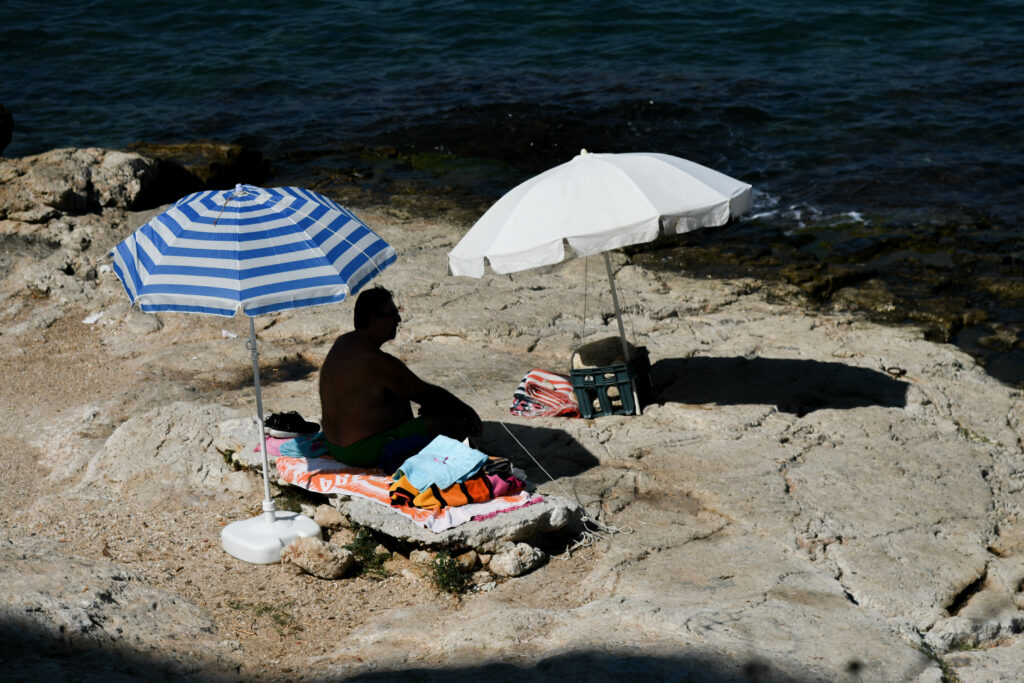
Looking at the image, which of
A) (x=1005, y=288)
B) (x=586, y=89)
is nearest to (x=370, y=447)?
(x=1005, y=288)

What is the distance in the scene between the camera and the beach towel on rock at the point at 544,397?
698cm

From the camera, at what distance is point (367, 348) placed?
5.58 meters

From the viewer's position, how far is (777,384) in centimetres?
753

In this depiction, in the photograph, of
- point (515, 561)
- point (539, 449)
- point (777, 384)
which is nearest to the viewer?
point (515, 561)

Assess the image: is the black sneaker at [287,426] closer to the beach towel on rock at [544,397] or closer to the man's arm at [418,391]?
the man's arm at [418,391]

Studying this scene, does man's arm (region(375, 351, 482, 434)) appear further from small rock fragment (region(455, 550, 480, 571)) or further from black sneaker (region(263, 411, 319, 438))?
small rock fragment (region(455, 550, 480, 571))

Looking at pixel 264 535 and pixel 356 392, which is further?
pixel 356 392

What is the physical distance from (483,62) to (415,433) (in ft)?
50.7

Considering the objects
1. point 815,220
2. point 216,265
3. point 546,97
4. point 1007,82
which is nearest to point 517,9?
point 546,97

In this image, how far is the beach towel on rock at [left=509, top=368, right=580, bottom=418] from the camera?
6984mm

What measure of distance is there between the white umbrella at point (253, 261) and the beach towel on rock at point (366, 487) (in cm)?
25

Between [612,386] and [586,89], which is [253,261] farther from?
[586,89]

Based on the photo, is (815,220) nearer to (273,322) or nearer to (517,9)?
(273,322)

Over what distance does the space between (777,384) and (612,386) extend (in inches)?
54.1
